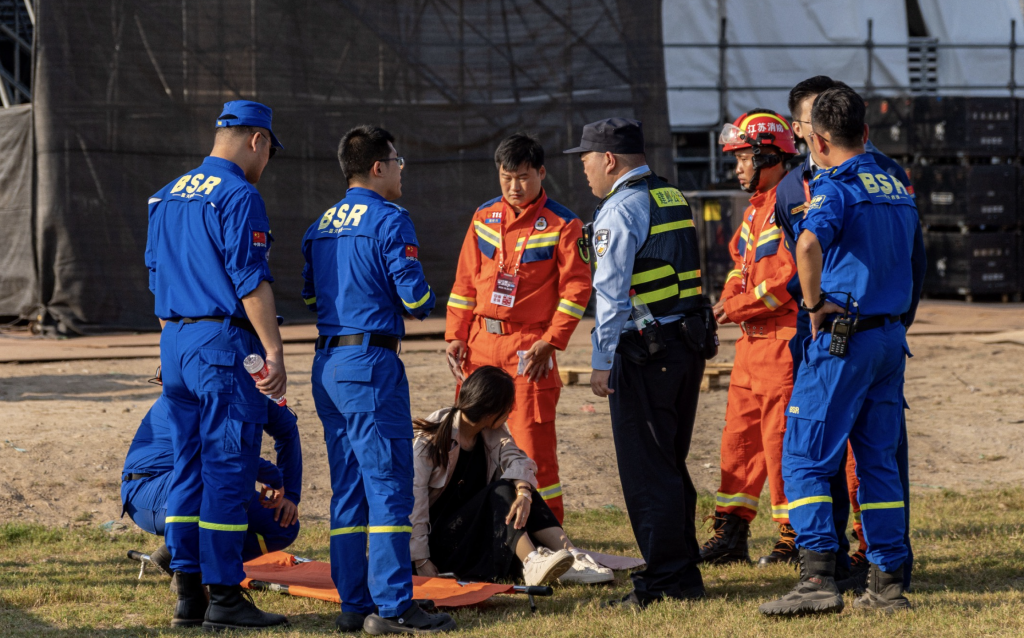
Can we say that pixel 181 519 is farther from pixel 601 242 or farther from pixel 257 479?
pixel 601 242

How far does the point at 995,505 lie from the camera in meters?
6.25

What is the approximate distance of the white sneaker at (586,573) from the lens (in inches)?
192

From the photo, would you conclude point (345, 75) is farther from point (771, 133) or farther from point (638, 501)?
point (638, 501)

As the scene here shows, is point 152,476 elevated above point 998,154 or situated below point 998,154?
below

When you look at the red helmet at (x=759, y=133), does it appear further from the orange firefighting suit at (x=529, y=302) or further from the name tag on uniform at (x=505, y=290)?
the name tag on uniform at (x=505, y=290)

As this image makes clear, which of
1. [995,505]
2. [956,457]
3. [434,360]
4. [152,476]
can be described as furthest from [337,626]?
[434,360]

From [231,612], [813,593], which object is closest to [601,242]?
[813,593]

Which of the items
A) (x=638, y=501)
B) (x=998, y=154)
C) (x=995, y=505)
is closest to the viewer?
(x=638, y=501)

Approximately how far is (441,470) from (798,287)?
5.87ft

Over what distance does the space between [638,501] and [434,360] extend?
21.7ft

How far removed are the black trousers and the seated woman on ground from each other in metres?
0.49

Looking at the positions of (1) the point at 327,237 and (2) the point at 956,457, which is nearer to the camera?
(1) the point at 327,237

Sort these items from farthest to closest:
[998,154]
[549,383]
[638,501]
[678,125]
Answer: [678,125], [998,154], [549,383], [638,501]

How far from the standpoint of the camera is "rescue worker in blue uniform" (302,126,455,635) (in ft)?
13.4
